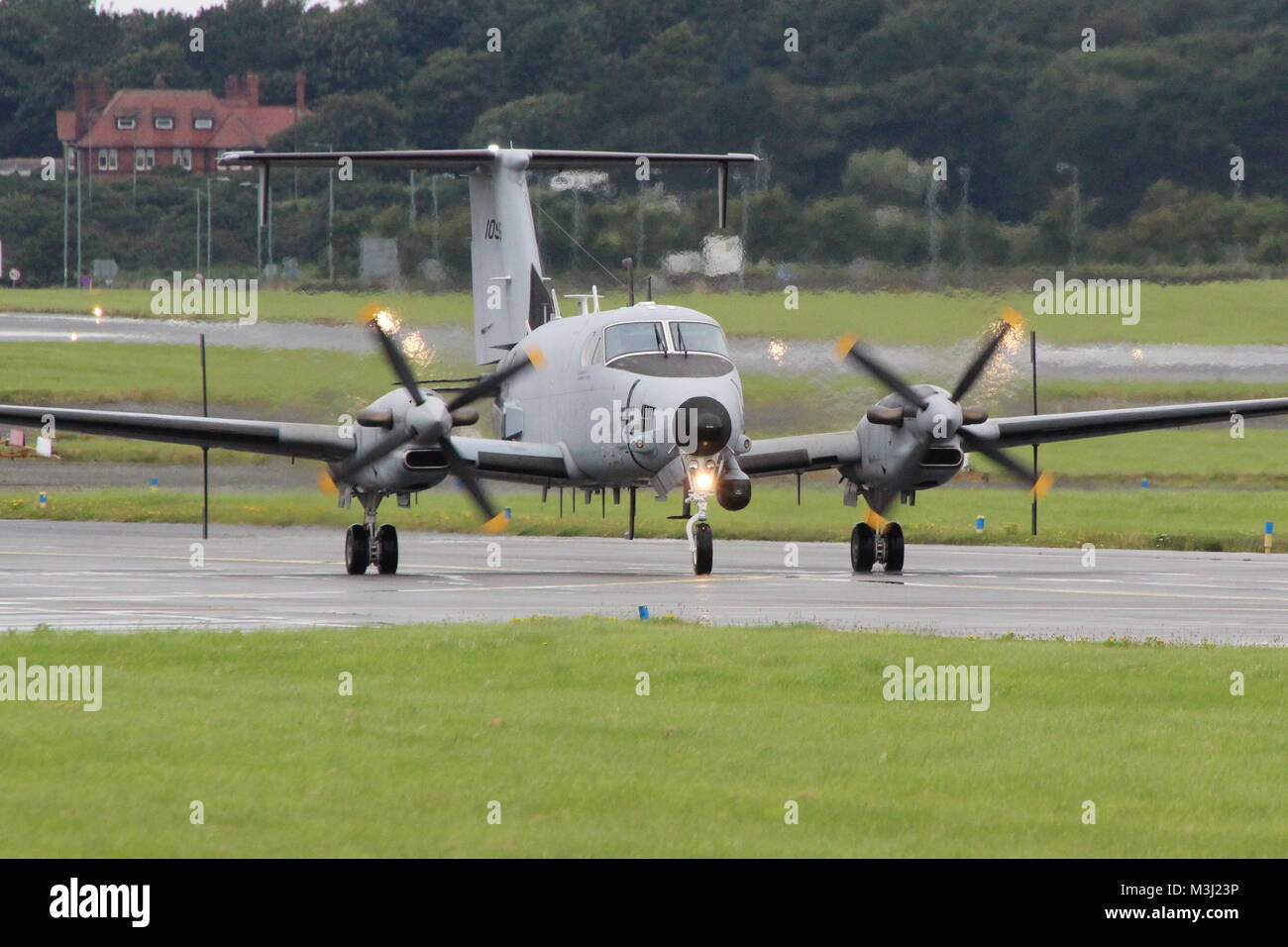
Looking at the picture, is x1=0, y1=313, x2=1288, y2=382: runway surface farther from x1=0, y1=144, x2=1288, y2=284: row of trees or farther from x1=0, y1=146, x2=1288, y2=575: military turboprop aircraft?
x1=0, y1=146, x2=1288, y2=575: military turboprop aircraft

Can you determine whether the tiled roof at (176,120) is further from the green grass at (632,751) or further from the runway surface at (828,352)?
the green grass at (632,751)

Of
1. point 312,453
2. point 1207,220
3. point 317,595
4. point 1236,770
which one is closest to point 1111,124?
point 1207,220

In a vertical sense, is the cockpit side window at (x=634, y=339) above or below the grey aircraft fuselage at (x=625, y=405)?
above

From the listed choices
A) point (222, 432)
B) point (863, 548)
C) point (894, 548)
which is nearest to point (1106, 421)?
point (894, 548)

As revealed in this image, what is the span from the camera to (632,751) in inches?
463

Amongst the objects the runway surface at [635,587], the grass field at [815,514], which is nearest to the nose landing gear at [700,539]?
the runway surface at [635,587]

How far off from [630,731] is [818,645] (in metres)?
4.69

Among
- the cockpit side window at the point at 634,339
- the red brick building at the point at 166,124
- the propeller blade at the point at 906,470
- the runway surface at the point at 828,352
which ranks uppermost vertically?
the red brick building at the point at 166,124

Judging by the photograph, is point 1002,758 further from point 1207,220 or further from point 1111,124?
point 1111,124

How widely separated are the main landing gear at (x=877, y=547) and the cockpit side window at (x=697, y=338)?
346 centimetres

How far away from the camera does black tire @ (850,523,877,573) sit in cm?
2833

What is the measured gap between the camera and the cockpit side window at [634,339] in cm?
2733

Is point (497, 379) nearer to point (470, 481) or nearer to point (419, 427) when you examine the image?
point (470, 481)

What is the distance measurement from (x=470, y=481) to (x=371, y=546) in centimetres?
174
